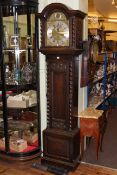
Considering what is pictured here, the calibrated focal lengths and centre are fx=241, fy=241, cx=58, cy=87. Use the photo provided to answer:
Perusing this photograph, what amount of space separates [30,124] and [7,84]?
665 mm

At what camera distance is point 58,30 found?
283 cm

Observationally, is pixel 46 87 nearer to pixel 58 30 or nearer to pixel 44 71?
pixel 44 71

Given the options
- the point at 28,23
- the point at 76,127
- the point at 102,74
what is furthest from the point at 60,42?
the point at 102,74

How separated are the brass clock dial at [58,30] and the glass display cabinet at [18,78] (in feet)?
1.10

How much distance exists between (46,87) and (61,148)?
0.79 m

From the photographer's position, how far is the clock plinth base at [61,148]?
297 cm

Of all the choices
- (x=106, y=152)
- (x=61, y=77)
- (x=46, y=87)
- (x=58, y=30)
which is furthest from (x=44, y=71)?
(x=106, y=152)

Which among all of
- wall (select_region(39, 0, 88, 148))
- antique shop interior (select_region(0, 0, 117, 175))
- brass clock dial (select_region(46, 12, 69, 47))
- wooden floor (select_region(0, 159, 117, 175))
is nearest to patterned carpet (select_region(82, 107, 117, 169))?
antique shop interior (select_region(0, 0, 117, 175))

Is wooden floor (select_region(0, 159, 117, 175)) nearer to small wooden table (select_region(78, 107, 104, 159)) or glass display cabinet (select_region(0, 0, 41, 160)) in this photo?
glass display cabinet (select_region(0, 0, 41, 160))

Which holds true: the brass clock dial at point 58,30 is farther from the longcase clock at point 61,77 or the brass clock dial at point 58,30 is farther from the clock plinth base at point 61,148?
the clock plinth base at point 61,148

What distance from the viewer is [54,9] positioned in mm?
2754

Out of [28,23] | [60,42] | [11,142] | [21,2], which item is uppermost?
[21,2]

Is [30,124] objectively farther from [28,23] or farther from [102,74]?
[102,74]

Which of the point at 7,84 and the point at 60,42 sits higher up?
the point at 60,42
